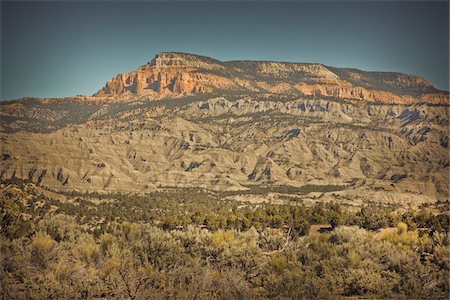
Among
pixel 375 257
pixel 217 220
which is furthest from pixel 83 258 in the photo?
pixel 217 220

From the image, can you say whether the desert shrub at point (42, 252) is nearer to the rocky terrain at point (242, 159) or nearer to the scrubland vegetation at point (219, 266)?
the scrubland vegetation at point (219, 266)

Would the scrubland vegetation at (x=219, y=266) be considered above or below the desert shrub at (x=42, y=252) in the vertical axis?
below

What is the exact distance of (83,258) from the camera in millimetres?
28172

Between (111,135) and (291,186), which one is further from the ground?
(111,135)

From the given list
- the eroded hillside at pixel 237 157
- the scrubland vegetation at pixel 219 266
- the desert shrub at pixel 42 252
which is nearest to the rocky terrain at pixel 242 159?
the eroded hillside at pixel 237 157

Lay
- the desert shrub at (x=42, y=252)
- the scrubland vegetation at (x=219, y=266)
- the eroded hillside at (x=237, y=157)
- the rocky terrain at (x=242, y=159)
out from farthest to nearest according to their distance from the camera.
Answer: the eroded hillside at (x=237, y=157), the rocky terrain at (x=242, y=159), the desert shrub at (x=42, y=252), the scrubland vegetation at (x=219, y=266)

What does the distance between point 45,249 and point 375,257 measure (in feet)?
60.9

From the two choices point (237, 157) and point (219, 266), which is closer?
point (219, 266)

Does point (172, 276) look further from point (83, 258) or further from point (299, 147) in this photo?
point (299, 147)

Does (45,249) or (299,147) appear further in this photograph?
(299,147)

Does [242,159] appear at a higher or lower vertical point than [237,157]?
lower

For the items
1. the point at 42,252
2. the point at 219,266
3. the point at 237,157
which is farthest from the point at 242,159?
the point at 42,252

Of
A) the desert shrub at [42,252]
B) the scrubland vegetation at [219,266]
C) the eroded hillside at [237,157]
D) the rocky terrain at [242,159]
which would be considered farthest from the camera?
the eroded hillside at [237,157]

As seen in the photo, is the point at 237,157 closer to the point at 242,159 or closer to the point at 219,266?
the point at 242,159
